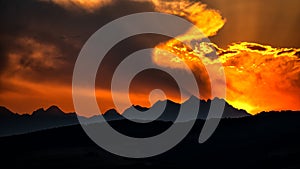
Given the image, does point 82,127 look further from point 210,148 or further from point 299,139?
point 299,139

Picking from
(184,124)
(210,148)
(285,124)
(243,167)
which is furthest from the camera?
(184,124)

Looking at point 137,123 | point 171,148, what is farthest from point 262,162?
point 137,123

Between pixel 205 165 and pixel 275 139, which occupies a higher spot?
pixel 275 139

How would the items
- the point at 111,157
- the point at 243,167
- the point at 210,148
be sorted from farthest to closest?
the point at 210,148, the point at 111,157, the point at 243,167

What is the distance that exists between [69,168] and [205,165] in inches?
1253

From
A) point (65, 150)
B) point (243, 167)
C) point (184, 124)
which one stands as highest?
point (184, 124)

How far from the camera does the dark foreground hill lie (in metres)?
106

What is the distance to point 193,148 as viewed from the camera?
12812cm

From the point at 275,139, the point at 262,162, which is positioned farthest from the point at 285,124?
the point at 262,162

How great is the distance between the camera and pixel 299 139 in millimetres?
121250

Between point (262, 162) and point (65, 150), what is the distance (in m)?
59.8

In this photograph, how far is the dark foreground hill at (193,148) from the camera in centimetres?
10556

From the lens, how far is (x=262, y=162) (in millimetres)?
→ 102312

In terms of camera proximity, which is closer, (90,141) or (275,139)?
(275,139)
